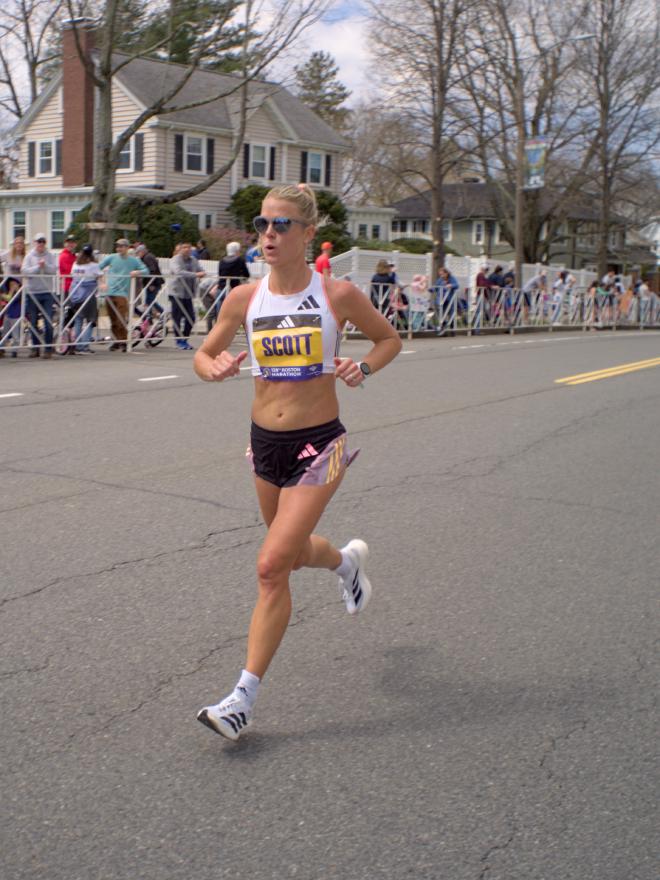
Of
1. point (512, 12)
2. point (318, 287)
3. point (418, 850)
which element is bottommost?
point (418, 850)

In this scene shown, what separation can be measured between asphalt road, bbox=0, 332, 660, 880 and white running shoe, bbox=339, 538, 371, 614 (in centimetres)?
14

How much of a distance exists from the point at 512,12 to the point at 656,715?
3807 centimetres

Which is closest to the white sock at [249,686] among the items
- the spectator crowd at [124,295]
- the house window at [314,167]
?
the spectator crowd at [124,295]

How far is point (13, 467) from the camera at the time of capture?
26.4 feet

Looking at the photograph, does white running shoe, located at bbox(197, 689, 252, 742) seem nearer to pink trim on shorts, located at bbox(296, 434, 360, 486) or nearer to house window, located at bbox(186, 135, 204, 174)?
pink trim on shorts, located at bbox(296, 434, 360, 486)

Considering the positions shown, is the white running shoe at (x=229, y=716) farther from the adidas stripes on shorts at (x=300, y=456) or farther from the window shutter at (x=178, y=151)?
the window shutter at (x=178, y=151)

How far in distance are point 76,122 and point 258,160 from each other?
8.01 meters

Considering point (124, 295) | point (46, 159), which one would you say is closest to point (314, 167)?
point (46, 159)

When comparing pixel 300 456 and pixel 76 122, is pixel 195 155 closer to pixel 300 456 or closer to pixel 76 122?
pixel 76 122

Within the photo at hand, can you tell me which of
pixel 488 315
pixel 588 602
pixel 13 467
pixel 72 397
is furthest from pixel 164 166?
pixel 588 602

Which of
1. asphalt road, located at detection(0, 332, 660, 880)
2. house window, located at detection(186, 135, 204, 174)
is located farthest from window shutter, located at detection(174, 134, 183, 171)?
asphalt road, located at detection(0, 332, 660, 880)

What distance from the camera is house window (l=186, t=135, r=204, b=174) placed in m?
44.7

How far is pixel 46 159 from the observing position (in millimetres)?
46562

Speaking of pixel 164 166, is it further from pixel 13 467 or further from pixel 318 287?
pixel 318 287
